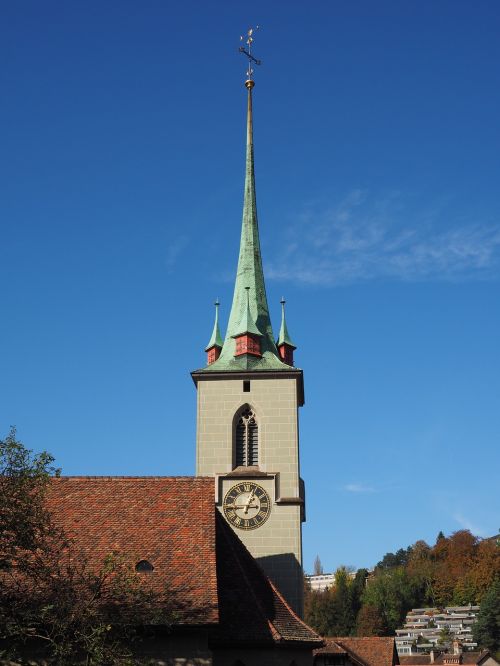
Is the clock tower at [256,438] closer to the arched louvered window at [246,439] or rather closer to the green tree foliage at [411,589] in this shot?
the arched louvered window at [246,439]

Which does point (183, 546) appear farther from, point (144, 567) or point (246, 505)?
point (246, 505)

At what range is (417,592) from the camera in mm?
139375

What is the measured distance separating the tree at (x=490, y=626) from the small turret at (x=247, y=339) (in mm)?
76308

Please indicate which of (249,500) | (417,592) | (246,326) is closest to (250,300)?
(246,326)

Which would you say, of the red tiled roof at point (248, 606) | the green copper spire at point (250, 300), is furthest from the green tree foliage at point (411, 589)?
the red tiled roof at point (248, 606)

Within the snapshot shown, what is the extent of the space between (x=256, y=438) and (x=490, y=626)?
7754 centimetres

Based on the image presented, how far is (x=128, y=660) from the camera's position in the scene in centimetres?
1881

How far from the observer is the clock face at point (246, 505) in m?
38.2

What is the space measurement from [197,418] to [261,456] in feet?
10.7

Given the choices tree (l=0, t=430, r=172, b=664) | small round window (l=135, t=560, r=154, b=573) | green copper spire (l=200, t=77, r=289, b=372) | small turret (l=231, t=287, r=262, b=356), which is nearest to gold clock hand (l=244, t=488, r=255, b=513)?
green copper spire (l=200, t=77, r=289, b=372)

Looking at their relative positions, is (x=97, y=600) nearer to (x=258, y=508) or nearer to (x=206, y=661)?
(x=206, y=661)

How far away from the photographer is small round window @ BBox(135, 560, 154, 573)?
24781 millimetres

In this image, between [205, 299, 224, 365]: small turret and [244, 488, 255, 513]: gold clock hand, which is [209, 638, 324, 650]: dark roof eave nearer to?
[244, 488, 255, 513]: gold clock hand

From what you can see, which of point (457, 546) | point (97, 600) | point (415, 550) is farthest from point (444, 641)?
point (97, 600)
